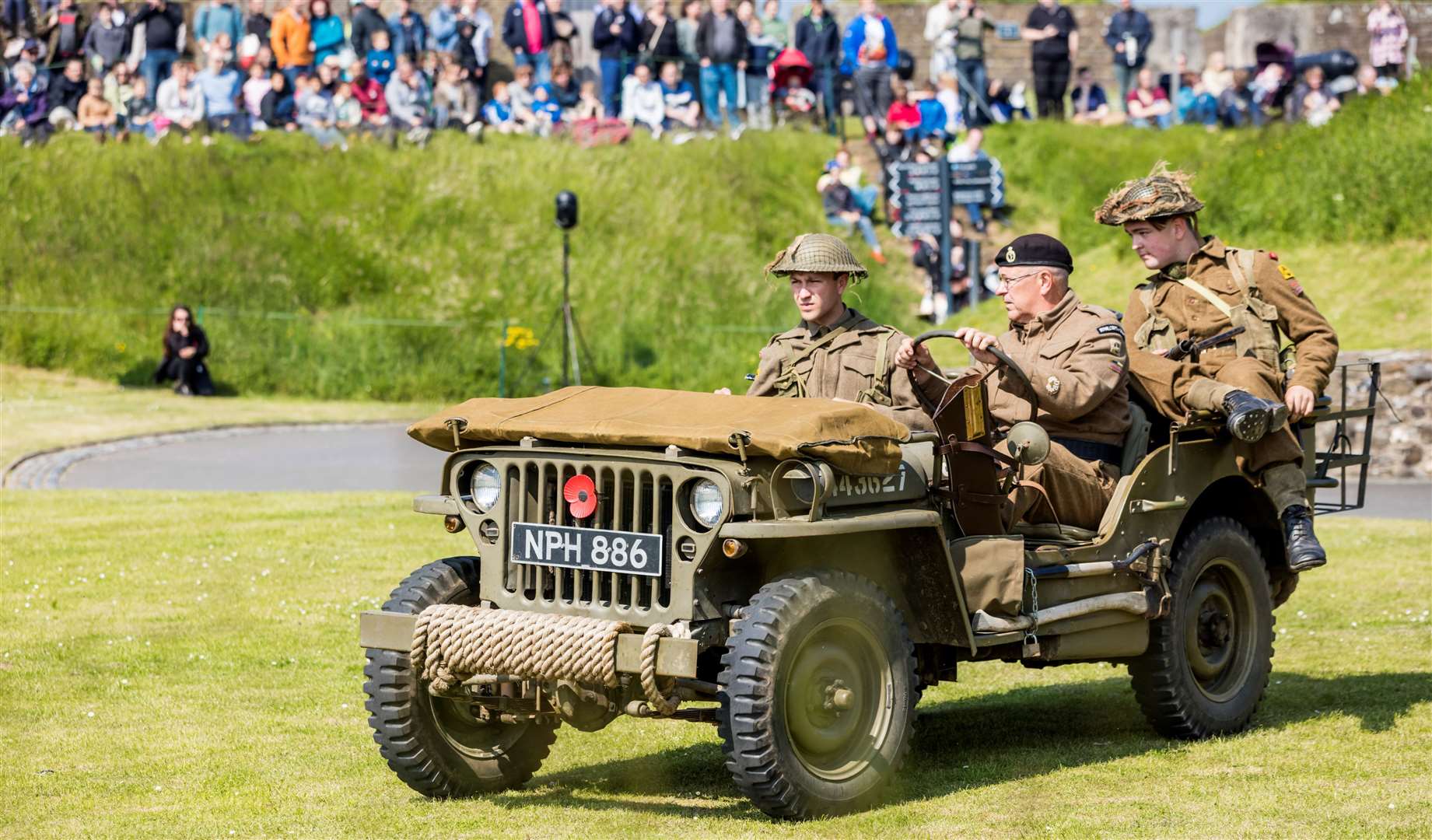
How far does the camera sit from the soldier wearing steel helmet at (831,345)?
8055 mm

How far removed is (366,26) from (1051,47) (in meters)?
10.2

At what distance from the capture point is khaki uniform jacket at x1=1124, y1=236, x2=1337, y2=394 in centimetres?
933

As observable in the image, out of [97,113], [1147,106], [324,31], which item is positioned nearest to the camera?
[324,31]

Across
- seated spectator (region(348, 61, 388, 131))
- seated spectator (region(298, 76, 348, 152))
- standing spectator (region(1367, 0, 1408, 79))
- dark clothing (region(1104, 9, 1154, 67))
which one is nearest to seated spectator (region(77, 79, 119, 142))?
seated spectator (region(298, 76, 348, 152))

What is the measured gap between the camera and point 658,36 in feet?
99.3

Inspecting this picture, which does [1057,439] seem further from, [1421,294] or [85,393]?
[85,393]

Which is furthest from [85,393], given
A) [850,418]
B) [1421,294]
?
[850,418]

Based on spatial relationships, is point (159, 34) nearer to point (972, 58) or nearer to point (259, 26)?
point (259, 26)

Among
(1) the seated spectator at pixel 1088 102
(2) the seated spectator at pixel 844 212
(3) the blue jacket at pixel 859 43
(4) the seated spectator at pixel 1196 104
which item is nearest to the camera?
(2) the seated spectator at pixel 844 212

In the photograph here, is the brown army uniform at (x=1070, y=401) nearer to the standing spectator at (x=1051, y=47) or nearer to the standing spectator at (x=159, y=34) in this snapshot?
the standing spectator at (x=1051, y=47)

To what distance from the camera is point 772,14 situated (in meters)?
32.3

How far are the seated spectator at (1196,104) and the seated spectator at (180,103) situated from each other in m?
15.2

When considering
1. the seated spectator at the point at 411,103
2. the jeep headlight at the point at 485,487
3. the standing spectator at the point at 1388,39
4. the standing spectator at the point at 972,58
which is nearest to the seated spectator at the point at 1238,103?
the standing spectator at the point at 1388,39

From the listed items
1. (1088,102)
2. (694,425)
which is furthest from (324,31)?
(694,425)
